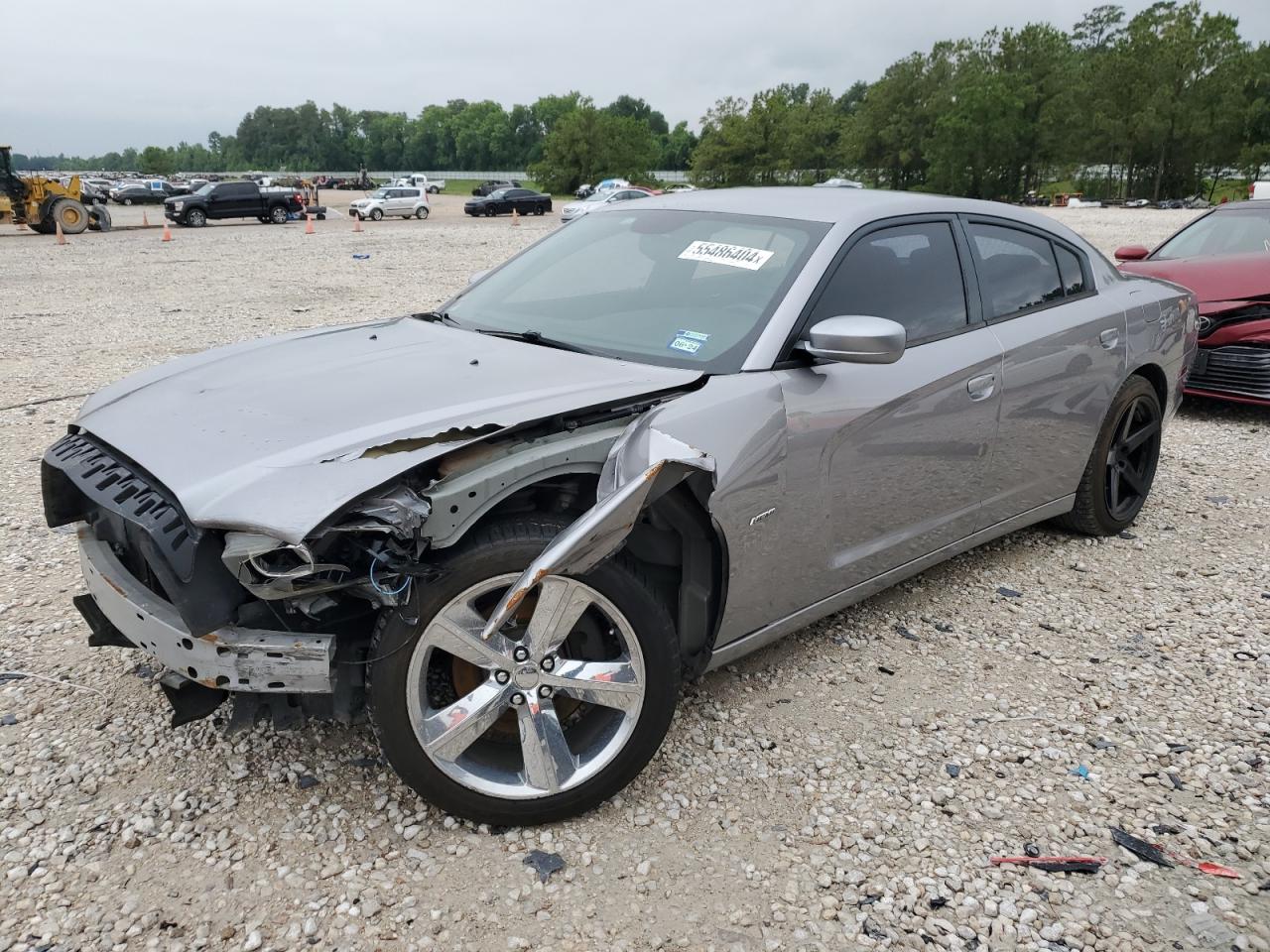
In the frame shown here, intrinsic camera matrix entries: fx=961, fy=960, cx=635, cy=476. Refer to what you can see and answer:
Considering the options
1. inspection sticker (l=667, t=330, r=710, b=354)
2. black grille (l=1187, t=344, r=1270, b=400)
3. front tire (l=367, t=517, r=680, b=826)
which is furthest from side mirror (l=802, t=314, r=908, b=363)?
black grille (l=1187, t=344, r=1270, b=400)

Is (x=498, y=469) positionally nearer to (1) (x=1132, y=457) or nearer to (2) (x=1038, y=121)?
(1) (x=1132, y=457)

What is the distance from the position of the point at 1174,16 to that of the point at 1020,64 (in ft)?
34.6

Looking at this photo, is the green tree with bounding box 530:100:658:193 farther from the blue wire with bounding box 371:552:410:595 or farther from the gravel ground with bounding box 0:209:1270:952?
the blue wire with bounding box 371:552:410:595

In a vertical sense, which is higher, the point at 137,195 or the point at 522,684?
the point at 137,195

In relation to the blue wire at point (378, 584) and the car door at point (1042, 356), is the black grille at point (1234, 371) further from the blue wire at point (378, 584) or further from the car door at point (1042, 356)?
the blue wire at point (378, 584)

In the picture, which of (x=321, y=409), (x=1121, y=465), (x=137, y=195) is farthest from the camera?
(x=137, y=195)

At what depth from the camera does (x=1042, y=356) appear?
393 centimetres

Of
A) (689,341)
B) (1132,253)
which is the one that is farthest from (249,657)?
(1132,253)

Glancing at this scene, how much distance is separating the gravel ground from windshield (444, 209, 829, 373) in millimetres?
1052

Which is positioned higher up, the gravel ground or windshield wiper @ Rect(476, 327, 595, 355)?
windshield wiper @ Rect(476, 327, 595, 355)

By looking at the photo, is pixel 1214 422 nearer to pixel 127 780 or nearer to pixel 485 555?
pixel 485 555

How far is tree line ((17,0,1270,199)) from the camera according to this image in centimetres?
6500

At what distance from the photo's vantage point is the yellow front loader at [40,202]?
1040 inches

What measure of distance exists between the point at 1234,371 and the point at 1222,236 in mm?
1642
